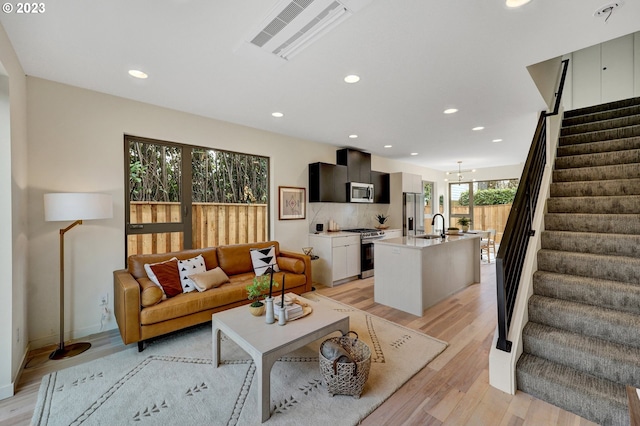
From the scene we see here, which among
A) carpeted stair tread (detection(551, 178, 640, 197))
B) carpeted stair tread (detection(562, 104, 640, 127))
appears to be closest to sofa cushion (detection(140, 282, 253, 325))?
carpeted stair tread (detection(551, 178, 640, 197))

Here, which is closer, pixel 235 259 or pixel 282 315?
pixel 282 315

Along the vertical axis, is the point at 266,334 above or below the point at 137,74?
below

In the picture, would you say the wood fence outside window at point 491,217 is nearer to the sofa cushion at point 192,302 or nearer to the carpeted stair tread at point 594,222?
the carpeted stair tread at point 594,222

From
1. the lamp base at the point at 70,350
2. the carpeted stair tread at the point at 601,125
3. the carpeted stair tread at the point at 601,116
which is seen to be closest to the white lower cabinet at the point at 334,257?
the lamp base at the point at 70,350

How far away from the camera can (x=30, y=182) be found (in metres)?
2.58

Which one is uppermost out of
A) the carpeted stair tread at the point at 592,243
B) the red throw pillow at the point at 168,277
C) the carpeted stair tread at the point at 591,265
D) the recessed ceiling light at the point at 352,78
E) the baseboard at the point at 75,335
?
the recessed ceiling light at the point at 352,78

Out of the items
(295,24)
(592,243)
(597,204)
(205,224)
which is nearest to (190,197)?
(205,224)

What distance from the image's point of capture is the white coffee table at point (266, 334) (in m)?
1.73

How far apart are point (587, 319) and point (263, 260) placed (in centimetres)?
330

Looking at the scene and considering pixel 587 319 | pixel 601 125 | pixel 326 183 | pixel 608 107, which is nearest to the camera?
pixel 587 319

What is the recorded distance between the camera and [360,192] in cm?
568

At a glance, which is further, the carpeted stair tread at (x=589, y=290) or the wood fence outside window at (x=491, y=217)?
the wood fence outside window at (x=491, y=217)

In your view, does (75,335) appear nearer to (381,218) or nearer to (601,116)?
(381,218)

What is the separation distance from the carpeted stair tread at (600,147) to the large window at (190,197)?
4.23 meters
